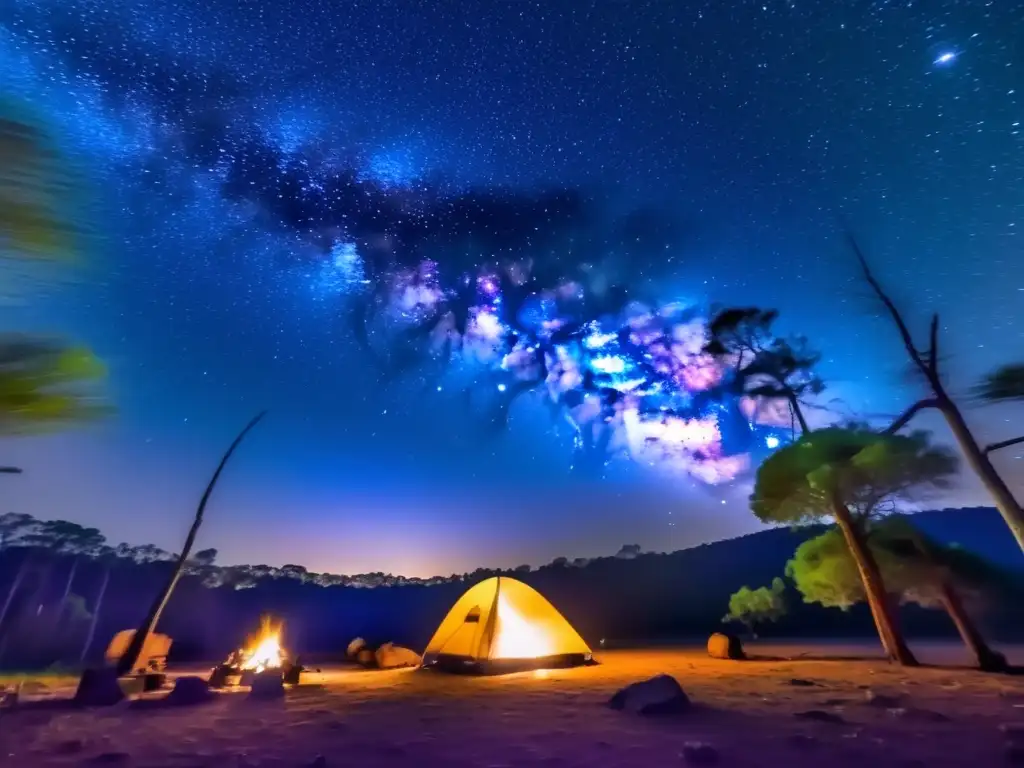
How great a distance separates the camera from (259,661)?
14.6 m

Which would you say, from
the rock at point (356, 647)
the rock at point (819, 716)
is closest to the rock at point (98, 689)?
the rock at point (356, 647)

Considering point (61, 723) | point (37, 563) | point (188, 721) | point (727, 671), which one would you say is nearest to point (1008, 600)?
point (727, 671)

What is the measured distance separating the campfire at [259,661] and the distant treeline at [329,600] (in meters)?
21.1

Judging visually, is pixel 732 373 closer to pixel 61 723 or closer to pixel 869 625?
pixel 61 723

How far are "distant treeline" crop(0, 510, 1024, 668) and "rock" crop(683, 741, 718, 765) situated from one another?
1285 inches

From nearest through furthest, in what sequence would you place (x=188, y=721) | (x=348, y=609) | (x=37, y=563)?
1. (x=188, y=721)
2. (x=37, y=563)
3. (x=348, y=609)

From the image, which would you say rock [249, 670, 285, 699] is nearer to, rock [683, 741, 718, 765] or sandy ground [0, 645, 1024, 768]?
sandy ground [0, 645, 1024, 768]

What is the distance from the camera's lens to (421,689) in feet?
41.7

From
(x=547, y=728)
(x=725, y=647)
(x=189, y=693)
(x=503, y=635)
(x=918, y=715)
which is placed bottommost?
(x=918, y=715)

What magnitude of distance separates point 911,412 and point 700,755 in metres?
11.6

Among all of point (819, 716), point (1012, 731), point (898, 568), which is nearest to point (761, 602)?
point (898, 568)

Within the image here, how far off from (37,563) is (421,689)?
156 ft

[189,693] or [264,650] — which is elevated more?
[264,650]

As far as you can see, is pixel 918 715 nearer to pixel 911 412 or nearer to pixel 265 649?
pixel 911 412
